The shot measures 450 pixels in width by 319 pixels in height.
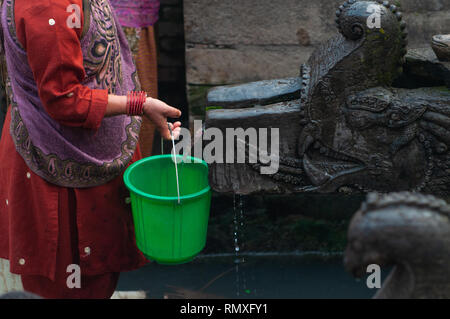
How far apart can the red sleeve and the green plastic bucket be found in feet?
1.05

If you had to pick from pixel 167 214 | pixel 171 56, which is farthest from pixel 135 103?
pixel 171 56

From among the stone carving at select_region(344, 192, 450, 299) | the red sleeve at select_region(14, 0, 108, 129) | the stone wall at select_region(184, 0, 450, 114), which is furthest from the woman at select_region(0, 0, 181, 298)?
the stone wall at select_region(184, 0, 450, 114)

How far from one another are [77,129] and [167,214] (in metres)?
0.41

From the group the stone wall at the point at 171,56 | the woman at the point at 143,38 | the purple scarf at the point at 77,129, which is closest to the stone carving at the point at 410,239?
the purple scarf at the point at 77,129

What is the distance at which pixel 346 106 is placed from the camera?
189 cm

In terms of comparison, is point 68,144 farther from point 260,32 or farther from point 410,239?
point 260,32

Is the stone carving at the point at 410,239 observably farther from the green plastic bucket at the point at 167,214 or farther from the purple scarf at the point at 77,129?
the purple scarf at the point at 77,129

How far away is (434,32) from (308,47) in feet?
2.26

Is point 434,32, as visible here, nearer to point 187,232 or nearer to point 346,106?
point 346,106

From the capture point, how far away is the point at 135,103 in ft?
5.56

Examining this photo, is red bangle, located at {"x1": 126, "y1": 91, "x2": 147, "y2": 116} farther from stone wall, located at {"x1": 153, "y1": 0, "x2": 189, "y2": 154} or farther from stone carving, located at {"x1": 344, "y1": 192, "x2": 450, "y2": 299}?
stone wall, located at {"x1": 153, "y1": 0, "x2": 189, "y2": 154}

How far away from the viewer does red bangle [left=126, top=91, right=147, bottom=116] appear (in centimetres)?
169

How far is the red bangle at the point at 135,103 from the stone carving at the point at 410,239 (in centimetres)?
84
